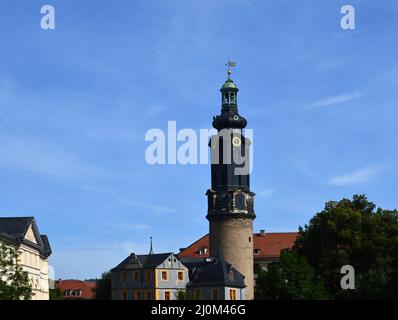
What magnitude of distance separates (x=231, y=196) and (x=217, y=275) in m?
10.1

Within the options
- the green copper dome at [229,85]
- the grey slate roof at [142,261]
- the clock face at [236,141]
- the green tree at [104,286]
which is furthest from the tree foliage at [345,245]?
the green tree at [104,286]

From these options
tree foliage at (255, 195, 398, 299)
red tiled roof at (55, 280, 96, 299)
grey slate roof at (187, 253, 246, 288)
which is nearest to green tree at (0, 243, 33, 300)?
tree foliage at (255, 195, 398, 299)

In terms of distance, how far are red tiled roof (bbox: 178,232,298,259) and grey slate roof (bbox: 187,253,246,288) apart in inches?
1121

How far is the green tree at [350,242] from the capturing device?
8375cm

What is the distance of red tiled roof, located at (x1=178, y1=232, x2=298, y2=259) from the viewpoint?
12281 cm

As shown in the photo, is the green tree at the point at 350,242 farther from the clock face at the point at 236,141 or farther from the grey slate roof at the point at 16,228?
the grey slate roof at the point at 16,228

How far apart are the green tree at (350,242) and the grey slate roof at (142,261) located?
15747mm

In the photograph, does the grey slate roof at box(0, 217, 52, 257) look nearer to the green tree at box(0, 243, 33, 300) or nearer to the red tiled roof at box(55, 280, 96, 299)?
the green tree at box(0, 243, 33, 300)

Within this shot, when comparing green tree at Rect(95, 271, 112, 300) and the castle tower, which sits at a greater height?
the castle tower
